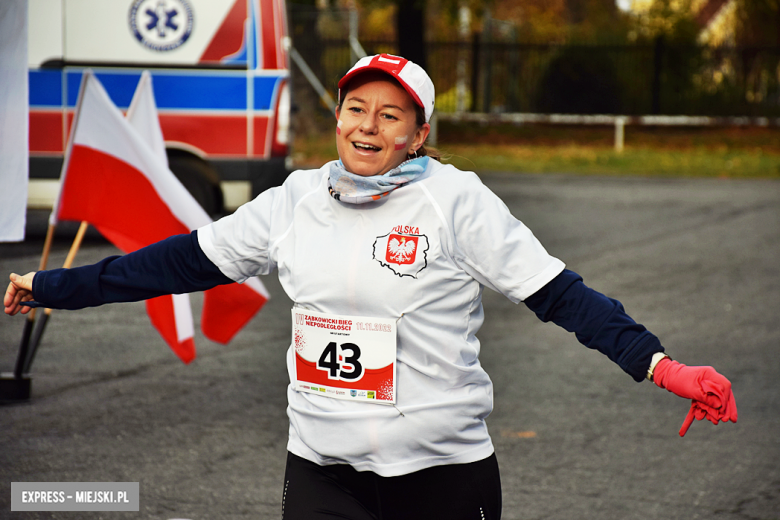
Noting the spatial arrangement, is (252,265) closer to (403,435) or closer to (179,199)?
(403,435)

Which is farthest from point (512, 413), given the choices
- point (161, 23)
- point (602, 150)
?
point (602, 150)

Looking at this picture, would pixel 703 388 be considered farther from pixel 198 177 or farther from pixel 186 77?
pixel 198 177

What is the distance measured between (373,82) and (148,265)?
0.78 metres

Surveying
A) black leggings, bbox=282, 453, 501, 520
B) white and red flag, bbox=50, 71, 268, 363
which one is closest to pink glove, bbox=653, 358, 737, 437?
black leggings, bbox=282, 453, 501, 520

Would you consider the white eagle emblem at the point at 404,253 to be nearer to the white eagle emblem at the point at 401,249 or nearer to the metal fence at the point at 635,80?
the white eagle emblem at the point at 401,249

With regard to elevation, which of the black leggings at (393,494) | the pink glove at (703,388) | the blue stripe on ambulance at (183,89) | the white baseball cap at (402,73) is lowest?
the black leggings at (393,494)

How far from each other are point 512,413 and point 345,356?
2.87 m

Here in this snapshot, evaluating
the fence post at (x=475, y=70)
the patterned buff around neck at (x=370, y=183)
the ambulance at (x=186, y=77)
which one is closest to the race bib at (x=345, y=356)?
the patterned buff around neck at (x=370, y=183)

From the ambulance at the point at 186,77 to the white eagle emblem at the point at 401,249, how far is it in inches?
302

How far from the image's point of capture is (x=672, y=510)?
13.1 feet

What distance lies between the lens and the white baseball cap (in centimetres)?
243

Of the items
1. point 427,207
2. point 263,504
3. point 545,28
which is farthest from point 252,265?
point 545,28

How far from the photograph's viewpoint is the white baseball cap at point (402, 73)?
7.97ft

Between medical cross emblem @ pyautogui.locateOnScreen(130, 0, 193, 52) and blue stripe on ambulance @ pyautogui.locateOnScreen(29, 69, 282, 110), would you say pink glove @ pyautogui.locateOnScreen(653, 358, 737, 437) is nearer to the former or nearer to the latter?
blue stripe on ambulance @ pyautogui.locateOnScreen(29, 69, 282, 110)
